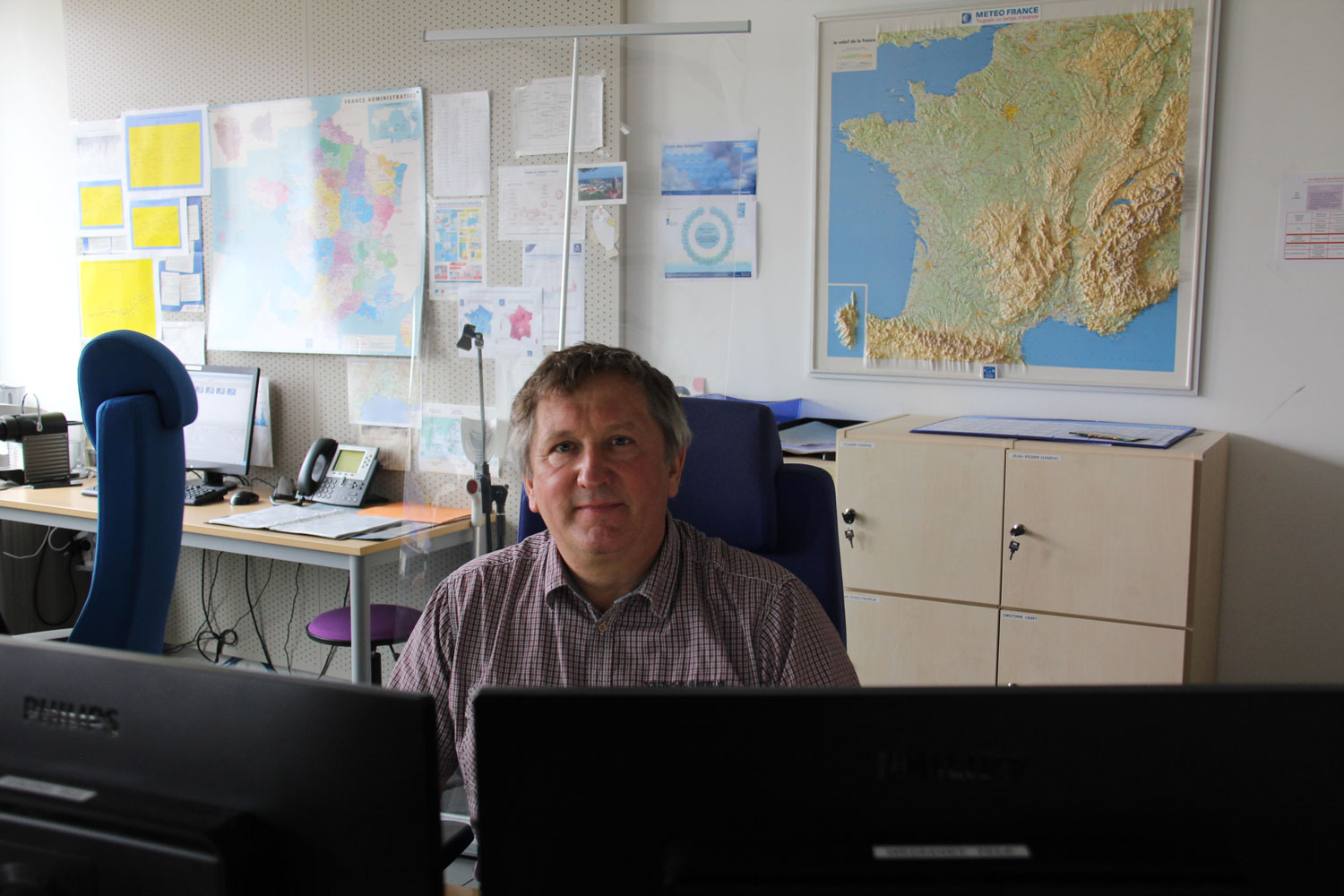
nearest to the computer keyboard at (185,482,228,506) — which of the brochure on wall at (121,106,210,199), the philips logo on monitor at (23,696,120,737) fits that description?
the brochure on wall at (121,106,210,199)

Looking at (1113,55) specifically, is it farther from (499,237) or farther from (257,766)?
(257,766)

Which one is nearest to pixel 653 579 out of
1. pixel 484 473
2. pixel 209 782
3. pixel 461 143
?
pixel 209 782

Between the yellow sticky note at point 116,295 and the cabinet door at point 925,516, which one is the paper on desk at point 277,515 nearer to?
the yellow sticky note at point 116,295

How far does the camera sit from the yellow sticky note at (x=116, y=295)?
13.3 ft

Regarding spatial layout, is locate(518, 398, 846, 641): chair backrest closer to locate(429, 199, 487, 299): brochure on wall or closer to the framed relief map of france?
the framed relief map of france

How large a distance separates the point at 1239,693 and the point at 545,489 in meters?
1.00

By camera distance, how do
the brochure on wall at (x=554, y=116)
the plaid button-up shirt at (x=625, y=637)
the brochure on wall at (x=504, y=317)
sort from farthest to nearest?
1. the brochure on wall at (x=504, y=317)
2. the brochure on wall at (x=554, y=116)
3. the plaid button-up shirt at (x=625, y=637)

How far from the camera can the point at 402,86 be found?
346 centimetres

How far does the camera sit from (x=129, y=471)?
1.83m

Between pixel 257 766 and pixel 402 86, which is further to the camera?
pixel 402 86

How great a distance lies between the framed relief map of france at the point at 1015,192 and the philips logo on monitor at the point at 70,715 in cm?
250

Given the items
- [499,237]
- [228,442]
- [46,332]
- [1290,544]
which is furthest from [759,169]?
[46,332]

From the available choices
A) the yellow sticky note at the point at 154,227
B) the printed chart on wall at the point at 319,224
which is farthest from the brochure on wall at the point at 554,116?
the yellow sticky note at the point at 154,227

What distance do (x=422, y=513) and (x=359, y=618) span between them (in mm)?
364
